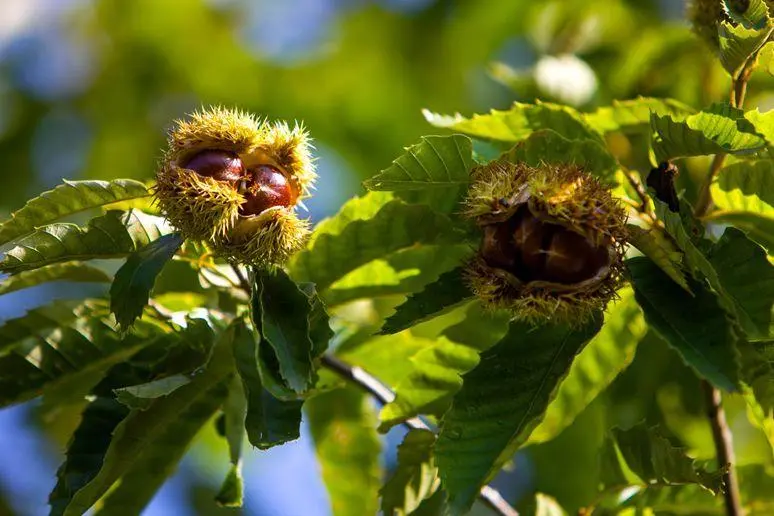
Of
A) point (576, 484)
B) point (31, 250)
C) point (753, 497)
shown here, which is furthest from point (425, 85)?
point (31, 250)

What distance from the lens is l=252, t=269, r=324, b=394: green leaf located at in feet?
5.44

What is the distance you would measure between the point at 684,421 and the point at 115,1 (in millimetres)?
3304

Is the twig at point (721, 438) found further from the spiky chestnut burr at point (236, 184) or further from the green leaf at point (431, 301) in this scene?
the spiky chestnut burr at point (236, 184)

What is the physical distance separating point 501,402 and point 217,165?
63 centimetres

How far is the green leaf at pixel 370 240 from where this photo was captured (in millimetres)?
2008

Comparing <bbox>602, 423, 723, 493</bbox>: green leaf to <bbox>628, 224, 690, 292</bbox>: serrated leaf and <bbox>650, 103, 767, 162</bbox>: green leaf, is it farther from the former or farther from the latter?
<bbox>650, 103, 767, 162</bbox>: green leaf

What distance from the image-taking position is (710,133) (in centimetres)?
171

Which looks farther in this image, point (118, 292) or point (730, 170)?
point (730, 170)

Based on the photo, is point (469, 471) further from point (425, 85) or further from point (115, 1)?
point (115, 1)

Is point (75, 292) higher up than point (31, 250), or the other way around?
point (75, 292)

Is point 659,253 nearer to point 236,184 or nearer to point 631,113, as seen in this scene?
point 631,113

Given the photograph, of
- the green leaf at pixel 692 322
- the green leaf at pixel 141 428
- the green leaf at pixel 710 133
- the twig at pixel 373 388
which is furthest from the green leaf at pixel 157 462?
the green leaf at pixel 710 133

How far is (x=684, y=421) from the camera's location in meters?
2.81

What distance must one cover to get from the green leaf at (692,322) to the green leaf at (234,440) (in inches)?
31.1
